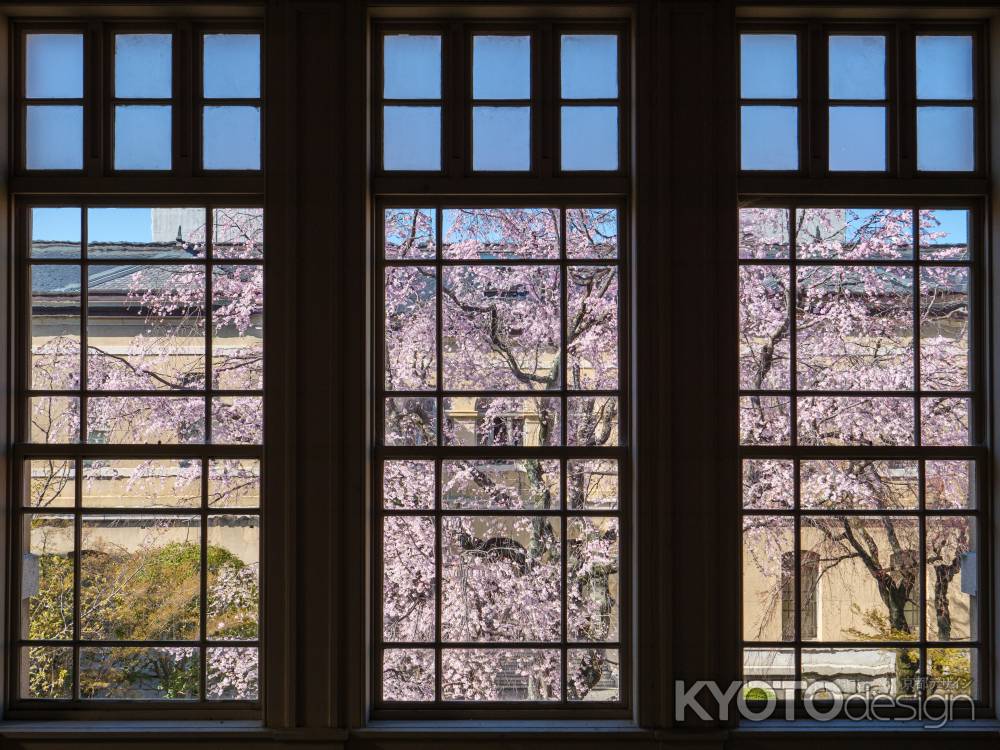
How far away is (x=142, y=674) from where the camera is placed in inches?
115

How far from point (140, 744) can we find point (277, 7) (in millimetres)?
2866

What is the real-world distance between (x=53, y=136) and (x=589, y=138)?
85.6 inches

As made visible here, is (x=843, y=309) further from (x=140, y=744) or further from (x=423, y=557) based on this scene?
(x=140, y=744)

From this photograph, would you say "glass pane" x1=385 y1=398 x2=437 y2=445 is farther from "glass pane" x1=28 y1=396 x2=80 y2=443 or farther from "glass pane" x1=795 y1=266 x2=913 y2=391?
"glass pane" x1=795 y1=266 x2=913 y2=391

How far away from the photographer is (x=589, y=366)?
117 inches

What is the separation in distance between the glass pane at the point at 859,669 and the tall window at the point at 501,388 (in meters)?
0.76

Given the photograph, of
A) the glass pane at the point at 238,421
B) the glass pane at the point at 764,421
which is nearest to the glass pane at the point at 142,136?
the glass pane at the point at 238,421

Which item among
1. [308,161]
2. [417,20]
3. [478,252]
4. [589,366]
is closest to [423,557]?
[589,366]

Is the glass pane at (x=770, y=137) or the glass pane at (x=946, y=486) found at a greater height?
the glass pane at (x=770, y=137)

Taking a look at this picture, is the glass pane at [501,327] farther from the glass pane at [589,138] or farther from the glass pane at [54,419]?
the glass pane at [54,419]

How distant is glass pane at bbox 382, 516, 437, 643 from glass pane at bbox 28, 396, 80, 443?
4.29 ft

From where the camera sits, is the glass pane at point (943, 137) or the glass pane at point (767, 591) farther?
the glass pane at point (943, 137)

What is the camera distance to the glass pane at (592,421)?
296 cm

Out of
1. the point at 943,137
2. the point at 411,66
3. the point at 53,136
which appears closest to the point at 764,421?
the point at 943,137
